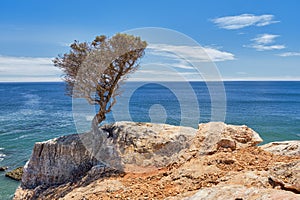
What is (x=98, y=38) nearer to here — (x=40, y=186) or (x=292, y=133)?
(x=40, y=186)

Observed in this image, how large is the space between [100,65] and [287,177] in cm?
1141

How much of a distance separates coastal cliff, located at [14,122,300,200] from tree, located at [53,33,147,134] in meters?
2.32

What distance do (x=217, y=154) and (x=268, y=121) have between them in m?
40.5

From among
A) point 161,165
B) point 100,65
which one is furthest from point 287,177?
point 100,65

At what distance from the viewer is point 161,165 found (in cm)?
1385

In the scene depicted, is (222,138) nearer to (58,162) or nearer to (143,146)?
(143,146)

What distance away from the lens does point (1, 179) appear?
24.9m

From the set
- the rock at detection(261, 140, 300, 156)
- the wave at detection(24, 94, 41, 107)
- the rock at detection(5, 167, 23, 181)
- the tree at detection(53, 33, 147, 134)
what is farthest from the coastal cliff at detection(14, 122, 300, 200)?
the wave at detection(24, 94, 41, 107)

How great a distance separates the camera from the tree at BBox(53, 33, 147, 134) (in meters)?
15.8

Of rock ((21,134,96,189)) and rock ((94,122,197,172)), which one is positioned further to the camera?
rock ((21,134,96,189))

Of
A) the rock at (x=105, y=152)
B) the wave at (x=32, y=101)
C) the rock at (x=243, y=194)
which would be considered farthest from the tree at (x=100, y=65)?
the wave at (x=32, y=101)

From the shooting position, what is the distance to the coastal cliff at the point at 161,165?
8.58 metres

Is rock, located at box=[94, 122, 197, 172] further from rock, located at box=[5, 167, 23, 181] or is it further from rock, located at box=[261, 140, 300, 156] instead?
rock, located at box=[5, 167, 23, 181]

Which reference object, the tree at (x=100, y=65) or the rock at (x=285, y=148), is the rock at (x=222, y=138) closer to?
the rock at (x=285, y=148)
